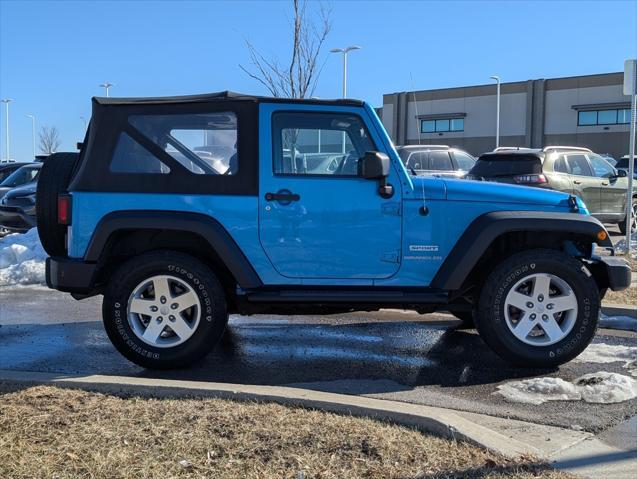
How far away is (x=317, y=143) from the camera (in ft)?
17.5

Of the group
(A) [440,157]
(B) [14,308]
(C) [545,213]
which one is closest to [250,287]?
(C) [545,213]

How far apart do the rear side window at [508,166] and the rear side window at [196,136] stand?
317 inches

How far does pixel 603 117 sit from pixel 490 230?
45.6 m

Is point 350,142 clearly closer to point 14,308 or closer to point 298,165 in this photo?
point 298,165

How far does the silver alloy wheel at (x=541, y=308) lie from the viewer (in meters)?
5.24

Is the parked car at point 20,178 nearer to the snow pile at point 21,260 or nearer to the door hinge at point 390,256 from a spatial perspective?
the snow pile at point 21,260

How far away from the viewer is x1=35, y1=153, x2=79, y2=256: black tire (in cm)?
534

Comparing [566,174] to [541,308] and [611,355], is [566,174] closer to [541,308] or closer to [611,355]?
[611,355]

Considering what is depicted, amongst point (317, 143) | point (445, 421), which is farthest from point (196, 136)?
point (445, 421)

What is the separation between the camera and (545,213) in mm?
5227

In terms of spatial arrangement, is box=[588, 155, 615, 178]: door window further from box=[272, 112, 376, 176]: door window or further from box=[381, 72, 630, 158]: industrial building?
box=[381, 72, 630, 158]: industrial building

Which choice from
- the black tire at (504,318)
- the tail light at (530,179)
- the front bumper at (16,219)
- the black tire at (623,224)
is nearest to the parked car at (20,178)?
the front bumper at (16,219)

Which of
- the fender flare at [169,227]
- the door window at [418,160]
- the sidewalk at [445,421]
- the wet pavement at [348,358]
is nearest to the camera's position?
the sidewalk at [445,421]

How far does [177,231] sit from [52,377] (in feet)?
4.48
